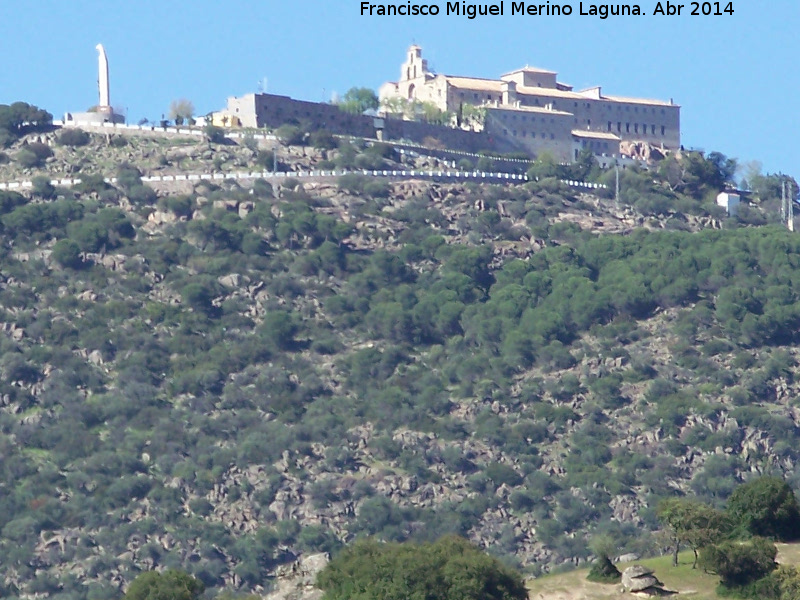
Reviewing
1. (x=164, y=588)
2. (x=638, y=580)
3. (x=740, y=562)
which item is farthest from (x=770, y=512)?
(x=164, y=588)

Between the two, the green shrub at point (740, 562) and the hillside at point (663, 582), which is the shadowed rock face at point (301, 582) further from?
Result: the green shrub at point (740, 562)

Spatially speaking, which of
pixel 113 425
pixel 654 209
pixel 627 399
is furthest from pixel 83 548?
pixel 654 209

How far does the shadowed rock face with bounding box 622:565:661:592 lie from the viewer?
40000mm

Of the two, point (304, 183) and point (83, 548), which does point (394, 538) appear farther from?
point (304, 183)

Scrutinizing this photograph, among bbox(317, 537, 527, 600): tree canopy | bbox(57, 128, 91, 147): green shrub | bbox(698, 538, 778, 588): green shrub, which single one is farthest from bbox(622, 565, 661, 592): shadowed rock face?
bbox(57, 128, 91, 147): green shrub

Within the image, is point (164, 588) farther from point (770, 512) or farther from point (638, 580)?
point (770, 512)

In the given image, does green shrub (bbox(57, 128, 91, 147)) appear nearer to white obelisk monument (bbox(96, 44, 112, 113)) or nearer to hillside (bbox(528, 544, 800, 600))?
white obelisk monument (bbox(96, 44, 112, 113))

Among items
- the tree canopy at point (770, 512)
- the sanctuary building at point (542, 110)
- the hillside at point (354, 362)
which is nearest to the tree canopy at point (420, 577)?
the tree canopy at point (770, 512)

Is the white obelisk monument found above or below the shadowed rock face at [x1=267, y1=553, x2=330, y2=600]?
above

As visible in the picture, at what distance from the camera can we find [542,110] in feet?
318

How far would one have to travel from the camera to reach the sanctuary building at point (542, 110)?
95.9m

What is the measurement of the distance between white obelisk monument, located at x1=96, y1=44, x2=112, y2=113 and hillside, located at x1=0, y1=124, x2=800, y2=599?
3.22 metres

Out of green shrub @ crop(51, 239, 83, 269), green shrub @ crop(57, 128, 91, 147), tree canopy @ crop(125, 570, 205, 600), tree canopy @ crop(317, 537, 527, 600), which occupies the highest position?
green shrub @ crop(57, 128, 91, 147)

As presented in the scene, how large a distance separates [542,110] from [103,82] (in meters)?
19.6
